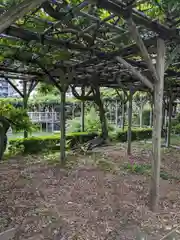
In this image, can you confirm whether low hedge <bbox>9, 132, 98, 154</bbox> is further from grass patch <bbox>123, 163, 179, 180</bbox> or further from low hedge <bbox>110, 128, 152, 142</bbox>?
low hedge <bbox>110, 128, 152, 142</bbox>

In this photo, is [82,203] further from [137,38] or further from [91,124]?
[91,124]

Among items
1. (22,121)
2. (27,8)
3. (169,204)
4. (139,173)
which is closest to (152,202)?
(169,204)

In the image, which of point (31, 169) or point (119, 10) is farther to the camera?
point (31, 169)

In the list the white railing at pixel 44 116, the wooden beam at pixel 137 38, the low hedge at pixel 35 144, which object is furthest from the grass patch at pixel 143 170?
the white railing at pixel 44 116

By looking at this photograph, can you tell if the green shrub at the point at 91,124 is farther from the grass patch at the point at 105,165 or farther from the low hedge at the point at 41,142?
the grass patch at the point at 105,165

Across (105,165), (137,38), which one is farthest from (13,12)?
(105,165)

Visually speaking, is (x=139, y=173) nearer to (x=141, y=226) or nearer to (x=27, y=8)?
(x=141, y=226)

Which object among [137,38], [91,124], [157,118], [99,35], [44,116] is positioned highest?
[99,35]

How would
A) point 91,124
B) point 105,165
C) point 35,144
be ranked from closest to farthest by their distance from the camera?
point 105,165 → point 35,144 → point 91,124

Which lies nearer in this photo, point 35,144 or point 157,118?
point 157,118

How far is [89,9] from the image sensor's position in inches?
89.4

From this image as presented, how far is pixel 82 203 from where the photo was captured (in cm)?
306

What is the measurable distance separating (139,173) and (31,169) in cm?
242

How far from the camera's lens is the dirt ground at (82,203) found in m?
2.37
